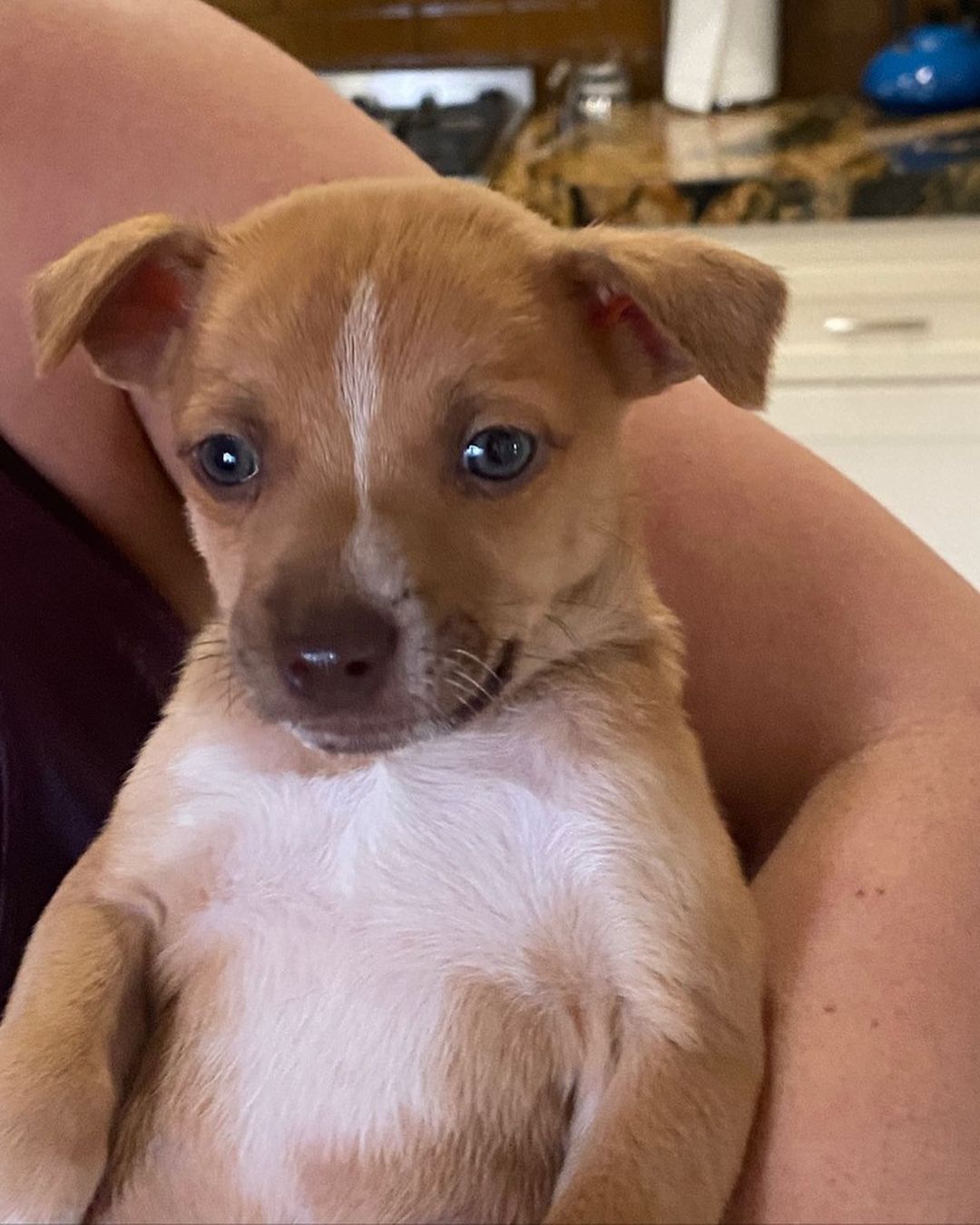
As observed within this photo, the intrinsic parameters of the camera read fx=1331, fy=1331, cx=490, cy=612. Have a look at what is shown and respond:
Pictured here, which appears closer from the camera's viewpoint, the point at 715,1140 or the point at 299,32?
the point at 715,1140

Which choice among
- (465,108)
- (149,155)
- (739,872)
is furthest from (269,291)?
(465,108)

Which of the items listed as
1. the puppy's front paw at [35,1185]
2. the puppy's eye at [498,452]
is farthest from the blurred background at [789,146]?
the puppy's front paw at [35,1185]

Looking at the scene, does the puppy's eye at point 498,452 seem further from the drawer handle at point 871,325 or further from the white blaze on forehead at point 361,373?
the drawer handle at point 871,325

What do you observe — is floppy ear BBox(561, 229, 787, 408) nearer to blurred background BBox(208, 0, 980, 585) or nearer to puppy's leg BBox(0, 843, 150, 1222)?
puppy's leg BBox(0, 843, 150, 1222)

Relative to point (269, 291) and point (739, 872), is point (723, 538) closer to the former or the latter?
point (739, 872)

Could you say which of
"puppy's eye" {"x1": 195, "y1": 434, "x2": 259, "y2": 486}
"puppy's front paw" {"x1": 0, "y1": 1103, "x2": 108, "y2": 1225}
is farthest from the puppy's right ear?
"puppy's front paw" {"x1": 0, "y1": 1103, "x2": 108, "y2": 1225}

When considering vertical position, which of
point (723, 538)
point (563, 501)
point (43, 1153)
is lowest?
point (43, 1153)

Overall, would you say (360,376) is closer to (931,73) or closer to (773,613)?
(773,613)
